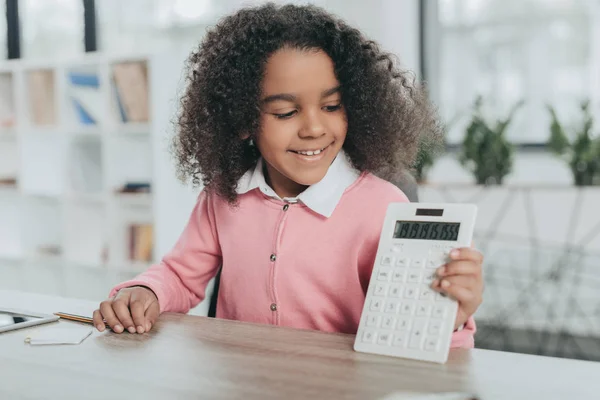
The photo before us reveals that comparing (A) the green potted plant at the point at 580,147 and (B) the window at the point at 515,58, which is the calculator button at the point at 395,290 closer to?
(A) the green potted plant at the point at 580,147

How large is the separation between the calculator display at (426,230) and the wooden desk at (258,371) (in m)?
0.14

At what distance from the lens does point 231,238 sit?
1.25 metres

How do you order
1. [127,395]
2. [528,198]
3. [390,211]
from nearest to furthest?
[127,395] → [390,211] → [528,198]

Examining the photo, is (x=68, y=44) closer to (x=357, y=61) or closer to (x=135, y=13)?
(x=135, y=13)

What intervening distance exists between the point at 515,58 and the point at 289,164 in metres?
2.71

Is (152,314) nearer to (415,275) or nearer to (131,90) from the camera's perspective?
(415,275)

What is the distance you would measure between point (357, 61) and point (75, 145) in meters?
2.95

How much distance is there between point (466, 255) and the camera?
82cm

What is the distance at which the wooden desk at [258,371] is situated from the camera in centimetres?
69

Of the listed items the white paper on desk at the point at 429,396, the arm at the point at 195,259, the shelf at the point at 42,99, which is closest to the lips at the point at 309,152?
the arm at the point at 195,259

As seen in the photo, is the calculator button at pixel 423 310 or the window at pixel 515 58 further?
the window at pixel 515 58

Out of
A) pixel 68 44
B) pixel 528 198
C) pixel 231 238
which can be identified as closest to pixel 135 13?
pixel 68 44

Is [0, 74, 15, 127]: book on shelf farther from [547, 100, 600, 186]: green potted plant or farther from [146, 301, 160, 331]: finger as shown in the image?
[146, 301, 160, 331]: finger

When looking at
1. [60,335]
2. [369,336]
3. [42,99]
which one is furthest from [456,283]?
[42,99]
